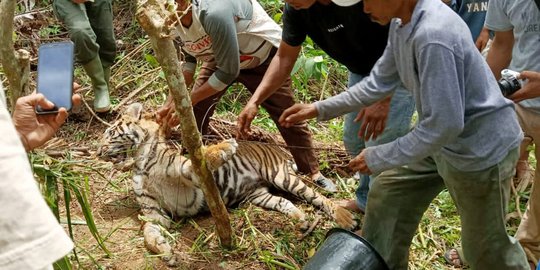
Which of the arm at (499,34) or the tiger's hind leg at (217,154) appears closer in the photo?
the arm at (499,34)

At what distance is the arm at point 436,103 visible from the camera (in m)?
2.21

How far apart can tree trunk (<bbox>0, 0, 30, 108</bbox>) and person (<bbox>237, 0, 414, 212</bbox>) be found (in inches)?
47.4

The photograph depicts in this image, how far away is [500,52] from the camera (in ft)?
10.8

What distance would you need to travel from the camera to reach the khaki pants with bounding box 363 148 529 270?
8.52ft

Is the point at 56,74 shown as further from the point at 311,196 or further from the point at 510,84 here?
the point at 311,196

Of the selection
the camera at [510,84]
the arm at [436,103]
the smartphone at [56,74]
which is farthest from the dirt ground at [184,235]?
the camera at [510,84]

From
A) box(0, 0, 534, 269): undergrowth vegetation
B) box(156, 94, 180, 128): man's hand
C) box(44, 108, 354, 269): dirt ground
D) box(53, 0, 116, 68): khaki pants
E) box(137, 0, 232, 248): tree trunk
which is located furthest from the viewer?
box(53, 0, 116, 68): khaki pants

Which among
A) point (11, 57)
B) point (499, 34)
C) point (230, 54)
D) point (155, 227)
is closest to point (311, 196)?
point (155, 227)

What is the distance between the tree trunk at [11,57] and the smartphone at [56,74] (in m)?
0.72

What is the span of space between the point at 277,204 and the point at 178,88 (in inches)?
59.4

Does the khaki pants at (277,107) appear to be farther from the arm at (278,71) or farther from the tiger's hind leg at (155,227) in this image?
the tiger's hind leg at (155,227)

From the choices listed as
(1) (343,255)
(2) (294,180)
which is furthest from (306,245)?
(1) (343,255)

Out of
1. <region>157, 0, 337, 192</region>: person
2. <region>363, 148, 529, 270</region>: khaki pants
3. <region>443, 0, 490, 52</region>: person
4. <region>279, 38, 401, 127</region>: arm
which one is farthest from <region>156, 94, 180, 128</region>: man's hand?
<region>443, 0, 490, 52</region>: person

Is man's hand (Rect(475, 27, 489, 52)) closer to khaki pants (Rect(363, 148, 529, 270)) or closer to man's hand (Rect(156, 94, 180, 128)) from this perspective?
khaki pants (Rect(363, 148, 529, 270))
